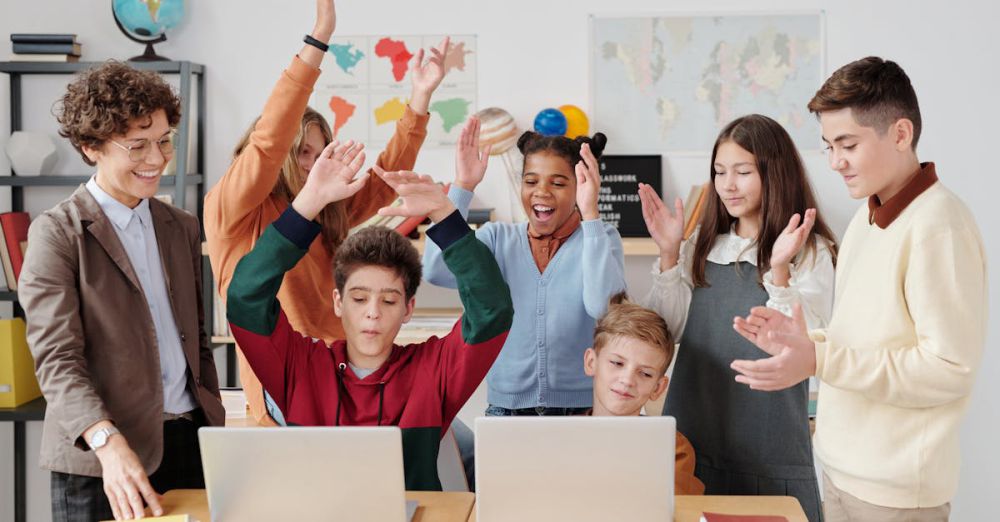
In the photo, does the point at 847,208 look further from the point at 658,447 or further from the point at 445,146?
the point at 658,447

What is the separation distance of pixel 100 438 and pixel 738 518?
3.56 ft

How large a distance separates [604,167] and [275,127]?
1635mm

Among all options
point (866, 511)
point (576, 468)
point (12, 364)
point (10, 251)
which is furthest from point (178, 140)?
point (866, 511)

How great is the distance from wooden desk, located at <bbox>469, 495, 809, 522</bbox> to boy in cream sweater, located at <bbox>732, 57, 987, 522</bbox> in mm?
124

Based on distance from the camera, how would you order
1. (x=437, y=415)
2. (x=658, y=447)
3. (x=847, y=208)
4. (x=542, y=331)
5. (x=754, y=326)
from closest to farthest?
(x=658, y=447) → (x=754, y=326) → (x=437, y=415) → (x=542, y=331) → (x=847, y=208)

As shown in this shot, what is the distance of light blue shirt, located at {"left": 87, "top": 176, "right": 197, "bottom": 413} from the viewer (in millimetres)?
1825

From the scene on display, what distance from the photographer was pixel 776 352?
158 centimetres

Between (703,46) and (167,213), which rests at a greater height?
(703,46)

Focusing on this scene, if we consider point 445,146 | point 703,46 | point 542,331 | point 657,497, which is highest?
point 703,46

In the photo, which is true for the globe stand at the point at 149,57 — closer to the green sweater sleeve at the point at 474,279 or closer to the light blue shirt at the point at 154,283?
the light blue shirt at the point at 154,283

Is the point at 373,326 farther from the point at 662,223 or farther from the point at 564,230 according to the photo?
the point at 662,223

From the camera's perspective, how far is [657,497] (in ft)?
4.86

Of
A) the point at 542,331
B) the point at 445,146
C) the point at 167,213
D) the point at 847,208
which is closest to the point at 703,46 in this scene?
the point at 847,208

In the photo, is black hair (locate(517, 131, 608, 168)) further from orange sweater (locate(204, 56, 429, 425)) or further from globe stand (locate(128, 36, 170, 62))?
globe stand (locate(128, 36, 170, 62))
